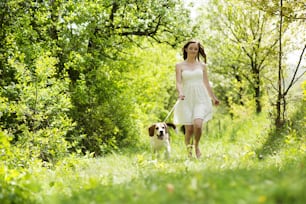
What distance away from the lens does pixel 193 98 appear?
859 cm

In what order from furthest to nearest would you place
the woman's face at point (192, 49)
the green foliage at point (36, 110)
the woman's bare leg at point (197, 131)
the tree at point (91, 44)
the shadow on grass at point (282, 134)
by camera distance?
the tree at point (91, 44)
the green foliage at point (36, 110)
the shadow on grass at point (282, 134)
the woman's face at point (192, 49)
the woman's bare leg at point (197, 131)

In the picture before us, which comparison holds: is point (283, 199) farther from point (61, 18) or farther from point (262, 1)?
point (61, 18)

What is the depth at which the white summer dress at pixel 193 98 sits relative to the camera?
28.1 ft

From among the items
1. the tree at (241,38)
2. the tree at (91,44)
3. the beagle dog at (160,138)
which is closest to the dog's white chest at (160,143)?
the beagle dog at (160,138)

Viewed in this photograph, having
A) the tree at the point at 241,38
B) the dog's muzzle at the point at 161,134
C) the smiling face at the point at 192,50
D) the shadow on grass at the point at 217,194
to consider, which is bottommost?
the dog's muzzle at the point at 161,134

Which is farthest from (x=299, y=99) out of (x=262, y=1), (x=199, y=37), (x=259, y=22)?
(x=259, y=22)

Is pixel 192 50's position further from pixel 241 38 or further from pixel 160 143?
pixel 241 38

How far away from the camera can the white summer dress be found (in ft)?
28.1

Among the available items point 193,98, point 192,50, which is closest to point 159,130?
point 193,98

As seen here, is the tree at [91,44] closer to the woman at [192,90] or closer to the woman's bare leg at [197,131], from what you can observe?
the woman at [192,90]

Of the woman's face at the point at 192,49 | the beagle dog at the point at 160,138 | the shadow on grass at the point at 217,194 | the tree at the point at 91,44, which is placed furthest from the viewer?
the tree at the point at 91,44

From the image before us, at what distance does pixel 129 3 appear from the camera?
14.2 metres

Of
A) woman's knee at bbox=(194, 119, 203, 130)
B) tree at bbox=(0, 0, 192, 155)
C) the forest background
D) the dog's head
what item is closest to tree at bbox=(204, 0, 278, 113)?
the forest background

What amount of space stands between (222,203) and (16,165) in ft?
18.2
